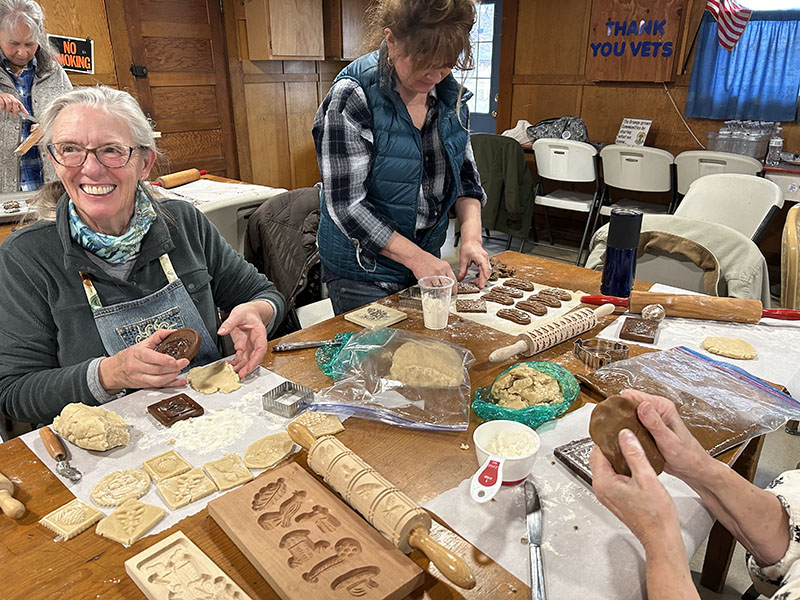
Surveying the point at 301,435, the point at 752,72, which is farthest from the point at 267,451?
the point at 752,72

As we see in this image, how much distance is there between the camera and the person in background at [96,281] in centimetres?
138

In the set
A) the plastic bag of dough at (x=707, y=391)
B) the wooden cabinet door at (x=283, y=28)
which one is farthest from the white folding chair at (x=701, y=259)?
the wooden cabinet door at (x=283, y=28)

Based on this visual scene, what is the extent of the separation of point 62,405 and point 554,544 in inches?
45.7

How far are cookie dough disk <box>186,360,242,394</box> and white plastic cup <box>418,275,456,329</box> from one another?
23.8 inches

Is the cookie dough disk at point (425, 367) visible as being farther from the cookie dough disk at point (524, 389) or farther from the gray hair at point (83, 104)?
the gray hair at point (83, 104)

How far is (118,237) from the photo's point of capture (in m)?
1.57

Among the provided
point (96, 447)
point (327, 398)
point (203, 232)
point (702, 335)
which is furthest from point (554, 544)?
point (203, 232)

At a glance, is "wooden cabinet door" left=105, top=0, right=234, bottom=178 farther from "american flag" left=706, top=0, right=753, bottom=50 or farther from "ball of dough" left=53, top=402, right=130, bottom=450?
"american flag" left=706, top=0, right=753, bottom=50

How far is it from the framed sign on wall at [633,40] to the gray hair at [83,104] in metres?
5.30

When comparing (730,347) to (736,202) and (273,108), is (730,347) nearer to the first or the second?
(736,202)

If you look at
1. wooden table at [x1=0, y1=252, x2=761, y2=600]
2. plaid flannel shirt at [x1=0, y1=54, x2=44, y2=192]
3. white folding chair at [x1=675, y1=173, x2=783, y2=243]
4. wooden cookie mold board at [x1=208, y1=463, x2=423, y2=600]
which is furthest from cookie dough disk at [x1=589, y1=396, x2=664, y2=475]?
plaid flannel shirt at [x1=0, y1=54, x2=44, y2=192]

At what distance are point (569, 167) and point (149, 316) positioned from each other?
179 inches

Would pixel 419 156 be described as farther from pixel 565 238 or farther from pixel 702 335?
pixel 565 238

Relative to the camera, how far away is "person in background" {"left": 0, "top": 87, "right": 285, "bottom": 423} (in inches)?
A: 54.4
